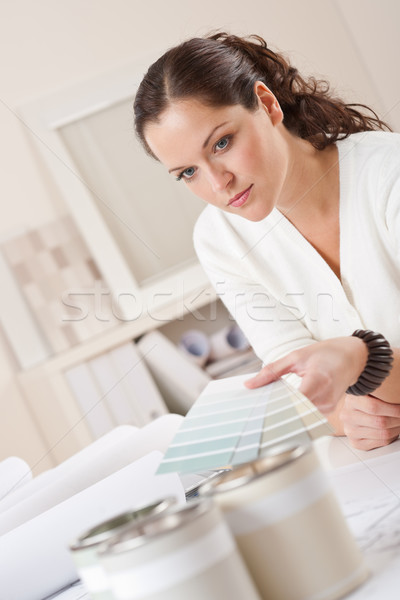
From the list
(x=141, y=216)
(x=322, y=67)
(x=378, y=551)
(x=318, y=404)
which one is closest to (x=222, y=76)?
(x=318, y=404)

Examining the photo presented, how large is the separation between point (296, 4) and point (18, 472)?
2672mm

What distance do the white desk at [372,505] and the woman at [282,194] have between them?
0.14 ft

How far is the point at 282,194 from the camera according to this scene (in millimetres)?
1199

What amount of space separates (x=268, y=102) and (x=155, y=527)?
2.91 feet

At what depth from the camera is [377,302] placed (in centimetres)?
112

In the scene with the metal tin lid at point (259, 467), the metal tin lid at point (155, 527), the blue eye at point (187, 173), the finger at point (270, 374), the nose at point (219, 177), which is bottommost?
the metal tin lid at point (259, 467)

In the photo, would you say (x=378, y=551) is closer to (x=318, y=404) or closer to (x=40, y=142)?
(x=318, y=404)

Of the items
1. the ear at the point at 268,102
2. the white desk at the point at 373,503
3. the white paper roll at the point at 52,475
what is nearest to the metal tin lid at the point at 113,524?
the white desk at the point at 373,503

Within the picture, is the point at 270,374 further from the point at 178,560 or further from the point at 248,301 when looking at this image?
the point at 248,301

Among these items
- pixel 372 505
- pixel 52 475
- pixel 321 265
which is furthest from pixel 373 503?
pixel 321 265

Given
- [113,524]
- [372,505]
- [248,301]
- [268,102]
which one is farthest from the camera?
[248,301]

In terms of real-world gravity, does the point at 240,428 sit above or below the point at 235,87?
below

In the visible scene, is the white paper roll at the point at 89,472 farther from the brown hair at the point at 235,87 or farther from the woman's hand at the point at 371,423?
the brown hair at the point at 235,87

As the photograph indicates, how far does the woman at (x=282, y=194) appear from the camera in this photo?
102 centimetres
